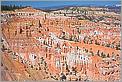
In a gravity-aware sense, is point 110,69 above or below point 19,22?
below

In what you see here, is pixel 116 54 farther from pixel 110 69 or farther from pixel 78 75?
pixel 78 75

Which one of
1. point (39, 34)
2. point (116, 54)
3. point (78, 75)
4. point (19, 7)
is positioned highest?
point (19, 7)

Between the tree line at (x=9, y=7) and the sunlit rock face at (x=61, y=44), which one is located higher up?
the tree line at (x=9, y=7)

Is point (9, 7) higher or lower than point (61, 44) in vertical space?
higher

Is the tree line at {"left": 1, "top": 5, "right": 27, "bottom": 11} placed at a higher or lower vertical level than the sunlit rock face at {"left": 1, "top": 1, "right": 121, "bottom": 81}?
higher

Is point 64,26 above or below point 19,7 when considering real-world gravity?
below

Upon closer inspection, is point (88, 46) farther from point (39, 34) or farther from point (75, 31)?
point (39, 34)

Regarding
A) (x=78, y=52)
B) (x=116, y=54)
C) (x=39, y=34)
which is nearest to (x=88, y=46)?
(x=78, y=52)

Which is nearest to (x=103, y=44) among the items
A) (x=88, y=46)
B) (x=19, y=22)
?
(x=88, y=46)
